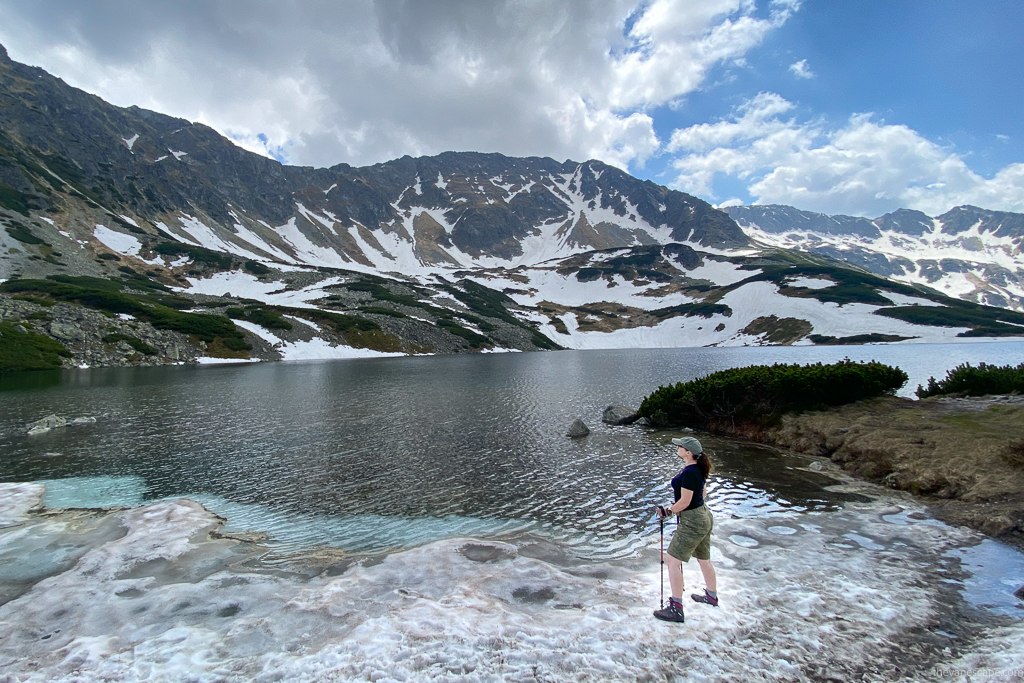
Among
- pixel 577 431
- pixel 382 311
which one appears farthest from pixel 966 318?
pixel 577 431

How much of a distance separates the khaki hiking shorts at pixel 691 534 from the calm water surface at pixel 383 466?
285 centimetres

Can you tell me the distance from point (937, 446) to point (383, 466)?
20.3 m

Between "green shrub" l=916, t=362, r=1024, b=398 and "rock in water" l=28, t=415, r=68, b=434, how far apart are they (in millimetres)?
50142

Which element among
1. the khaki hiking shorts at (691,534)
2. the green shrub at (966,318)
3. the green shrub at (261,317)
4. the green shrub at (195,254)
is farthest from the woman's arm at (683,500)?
the green shrub at (195,254)

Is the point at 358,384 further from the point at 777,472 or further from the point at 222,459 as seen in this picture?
the point at 777,472

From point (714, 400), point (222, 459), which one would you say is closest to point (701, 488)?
point (714, 400)

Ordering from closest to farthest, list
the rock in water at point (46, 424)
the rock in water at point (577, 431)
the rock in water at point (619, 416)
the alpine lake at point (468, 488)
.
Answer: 1. the alpine lake at point (468, 488)
2. the rock in water at point (577, 431)
3. the rock in water at point (46, 424)
4. the rock in water at point (619, 416)

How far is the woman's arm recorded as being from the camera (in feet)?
26.3

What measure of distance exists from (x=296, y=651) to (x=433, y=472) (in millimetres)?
11229

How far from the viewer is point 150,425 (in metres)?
27.5

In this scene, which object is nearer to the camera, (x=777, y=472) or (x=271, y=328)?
(x=777, y=472)

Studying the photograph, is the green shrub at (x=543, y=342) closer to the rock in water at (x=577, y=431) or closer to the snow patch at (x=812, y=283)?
the snow patch at (x=812, y=283)

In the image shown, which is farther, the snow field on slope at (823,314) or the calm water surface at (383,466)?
the snow field on slope at (823,314)

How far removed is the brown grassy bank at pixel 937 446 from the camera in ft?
39.1
